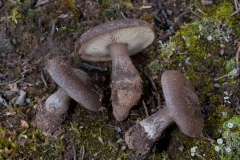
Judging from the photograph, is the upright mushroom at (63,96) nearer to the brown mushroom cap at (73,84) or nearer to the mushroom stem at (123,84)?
the brown mushroom cap at (73,84)

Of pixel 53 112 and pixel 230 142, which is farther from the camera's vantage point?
pixel 53 112

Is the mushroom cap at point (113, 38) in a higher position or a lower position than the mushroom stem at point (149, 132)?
higher

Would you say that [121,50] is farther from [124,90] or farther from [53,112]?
[53,112]

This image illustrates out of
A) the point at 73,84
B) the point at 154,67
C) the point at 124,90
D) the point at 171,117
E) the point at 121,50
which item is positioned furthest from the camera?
the point at 154,67

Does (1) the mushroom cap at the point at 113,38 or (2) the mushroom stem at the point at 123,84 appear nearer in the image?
(1) the mushroom cap at the point at 113,38

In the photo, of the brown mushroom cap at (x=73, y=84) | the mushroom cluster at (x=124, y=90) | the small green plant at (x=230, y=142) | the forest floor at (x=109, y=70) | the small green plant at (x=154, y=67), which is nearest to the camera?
the mushroom cluster at (x=124, y=90)

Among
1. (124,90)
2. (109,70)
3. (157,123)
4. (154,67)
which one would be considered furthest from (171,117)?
(109,70)

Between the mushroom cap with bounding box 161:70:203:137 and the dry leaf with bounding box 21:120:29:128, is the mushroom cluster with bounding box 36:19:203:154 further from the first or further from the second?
the dry leaf with bounding box 21:120:29:128

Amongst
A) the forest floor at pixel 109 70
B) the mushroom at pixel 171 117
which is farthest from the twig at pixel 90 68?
the mushroom at pixel 171 117
